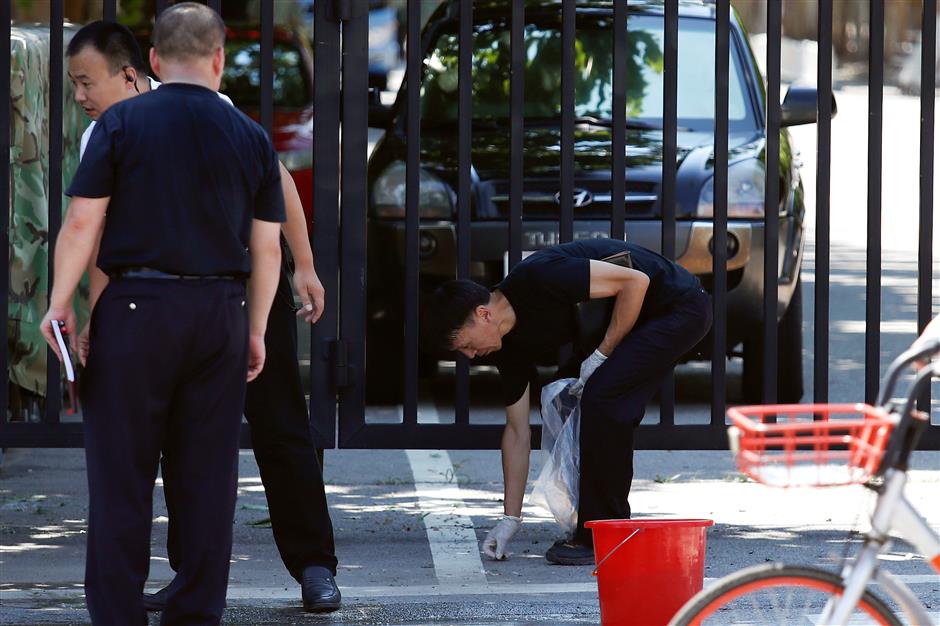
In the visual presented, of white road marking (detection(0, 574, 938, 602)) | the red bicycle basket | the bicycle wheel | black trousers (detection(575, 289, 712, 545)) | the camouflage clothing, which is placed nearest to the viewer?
the red bicycle basket

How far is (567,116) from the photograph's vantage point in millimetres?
5703

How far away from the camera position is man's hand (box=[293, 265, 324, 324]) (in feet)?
16.3

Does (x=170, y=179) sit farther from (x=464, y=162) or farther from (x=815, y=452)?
(x=464, y=162)

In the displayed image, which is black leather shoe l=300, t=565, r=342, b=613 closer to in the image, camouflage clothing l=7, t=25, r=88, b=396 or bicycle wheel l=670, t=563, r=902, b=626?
bicycle wheel l=670, t=563, r=902, b=626

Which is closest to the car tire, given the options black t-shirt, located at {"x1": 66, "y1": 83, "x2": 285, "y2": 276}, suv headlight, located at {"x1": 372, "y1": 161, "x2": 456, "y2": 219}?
suv headlight, located at {"x1": 372, "y1": 161, "x2": 456, "y2": 219}

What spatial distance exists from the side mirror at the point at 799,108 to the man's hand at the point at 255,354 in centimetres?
285

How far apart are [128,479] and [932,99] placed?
Result: 327 centimetres

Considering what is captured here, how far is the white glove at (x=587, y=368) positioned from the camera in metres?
5.46

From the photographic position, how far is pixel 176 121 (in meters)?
3.91

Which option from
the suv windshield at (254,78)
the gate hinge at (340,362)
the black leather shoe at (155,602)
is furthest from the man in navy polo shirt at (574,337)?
the suv windshield at (254,78)

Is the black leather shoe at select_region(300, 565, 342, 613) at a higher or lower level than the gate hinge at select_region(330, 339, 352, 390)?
lower

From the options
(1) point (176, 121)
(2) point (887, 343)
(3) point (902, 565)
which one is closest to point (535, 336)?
(3) point (902, 565)

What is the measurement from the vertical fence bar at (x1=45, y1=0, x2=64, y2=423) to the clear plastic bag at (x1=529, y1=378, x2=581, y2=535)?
1.70 meters

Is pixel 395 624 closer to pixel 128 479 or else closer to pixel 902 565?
pixel 128 479
